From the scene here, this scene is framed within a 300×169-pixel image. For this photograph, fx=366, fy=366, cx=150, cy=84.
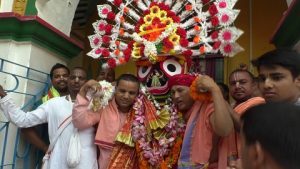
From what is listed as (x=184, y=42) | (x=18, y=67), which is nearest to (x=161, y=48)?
(x=184, y=42)

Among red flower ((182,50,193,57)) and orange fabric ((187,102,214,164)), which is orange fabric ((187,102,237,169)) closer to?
orange fabric ((187,102,214,164))

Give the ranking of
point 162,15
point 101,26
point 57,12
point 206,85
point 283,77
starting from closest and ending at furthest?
point 283,77
point 206,85
point 162,15
point 101,26
point 57,12

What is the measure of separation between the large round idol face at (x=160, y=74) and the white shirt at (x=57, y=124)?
0.59 m

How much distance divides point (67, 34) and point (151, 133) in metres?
1.86

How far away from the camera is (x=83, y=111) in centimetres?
280

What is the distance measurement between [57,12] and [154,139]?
196 centimetres

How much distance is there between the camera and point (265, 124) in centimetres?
103

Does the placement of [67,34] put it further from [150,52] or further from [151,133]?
[151,133]

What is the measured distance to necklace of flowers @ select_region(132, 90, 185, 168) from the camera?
2689 millimetres

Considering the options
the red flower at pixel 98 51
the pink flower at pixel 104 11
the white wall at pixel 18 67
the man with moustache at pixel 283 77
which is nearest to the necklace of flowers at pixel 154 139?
the red flower at pixel 98 51

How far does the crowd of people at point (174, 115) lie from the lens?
2004 mm

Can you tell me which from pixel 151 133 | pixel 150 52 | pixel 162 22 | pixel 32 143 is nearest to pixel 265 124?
pixel 151 133

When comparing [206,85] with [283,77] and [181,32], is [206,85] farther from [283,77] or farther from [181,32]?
[181,32]

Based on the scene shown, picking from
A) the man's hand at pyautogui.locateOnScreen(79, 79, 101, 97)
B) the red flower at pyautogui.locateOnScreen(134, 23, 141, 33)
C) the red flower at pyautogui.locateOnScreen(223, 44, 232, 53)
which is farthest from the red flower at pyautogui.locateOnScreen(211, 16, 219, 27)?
the man's hand at pyautogui.locateOnScreen(79, 79, 101, 97)
